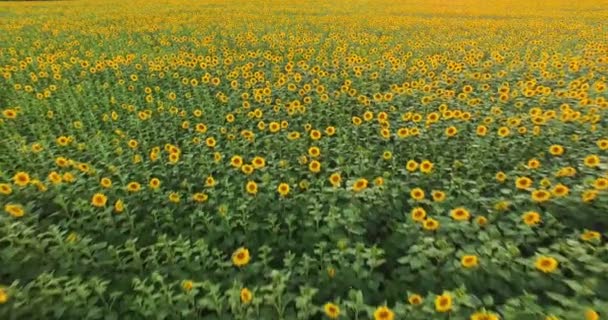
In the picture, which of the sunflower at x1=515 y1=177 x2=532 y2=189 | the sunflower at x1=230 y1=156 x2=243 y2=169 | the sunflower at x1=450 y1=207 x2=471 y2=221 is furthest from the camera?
the sunflower at x1=230 y1=156 x2=243 y2=169

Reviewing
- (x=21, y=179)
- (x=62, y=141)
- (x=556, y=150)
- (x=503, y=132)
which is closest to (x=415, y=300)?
(x=556, y=150)

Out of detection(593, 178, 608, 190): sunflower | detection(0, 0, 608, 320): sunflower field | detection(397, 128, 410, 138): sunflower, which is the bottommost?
detection(0, 0, 608, 320): sunflower field

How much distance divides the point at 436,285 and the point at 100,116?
539 cm

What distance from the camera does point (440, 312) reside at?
2.19 metres

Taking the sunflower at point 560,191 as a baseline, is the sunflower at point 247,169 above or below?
below

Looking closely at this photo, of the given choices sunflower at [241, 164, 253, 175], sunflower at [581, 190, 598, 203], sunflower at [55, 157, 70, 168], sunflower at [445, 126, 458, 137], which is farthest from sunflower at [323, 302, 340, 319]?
sunflower at [55, 157, 70, 168]

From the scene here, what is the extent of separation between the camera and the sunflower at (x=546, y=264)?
2.40m

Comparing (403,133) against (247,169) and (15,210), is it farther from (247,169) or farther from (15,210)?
(15,210)

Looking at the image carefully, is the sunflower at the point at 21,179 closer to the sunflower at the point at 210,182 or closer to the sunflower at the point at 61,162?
the sunflower at the point at 61,162

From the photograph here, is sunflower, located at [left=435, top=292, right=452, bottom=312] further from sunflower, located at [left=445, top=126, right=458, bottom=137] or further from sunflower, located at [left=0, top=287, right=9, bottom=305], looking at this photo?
sunflower, located at [left=445, top=126, right=458, bottom=137]

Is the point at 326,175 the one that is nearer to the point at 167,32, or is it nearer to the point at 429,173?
the point at 429,173

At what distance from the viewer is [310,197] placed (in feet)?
11.7

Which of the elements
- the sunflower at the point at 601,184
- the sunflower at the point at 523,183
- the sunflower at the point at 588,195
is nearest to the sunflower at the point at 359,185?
the sunflower at the point at 523,183

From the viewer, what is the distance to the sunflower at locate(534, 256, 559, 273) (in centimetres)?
240
